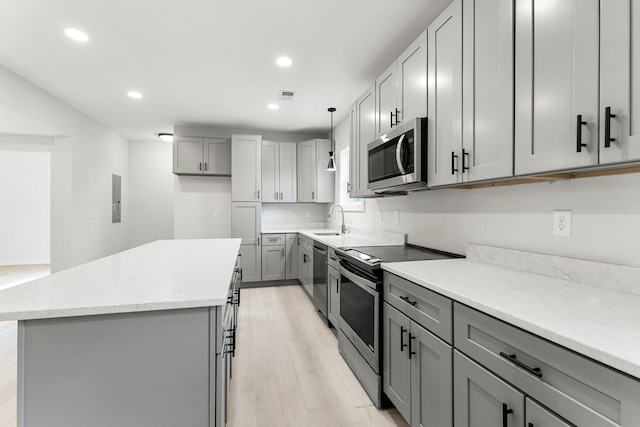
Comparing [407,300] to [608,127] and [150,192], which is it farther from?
[150,192]

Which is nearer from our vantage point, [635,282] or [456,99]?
[635,282]

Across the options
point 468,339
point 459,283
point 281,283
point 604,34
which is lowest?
point 281,283

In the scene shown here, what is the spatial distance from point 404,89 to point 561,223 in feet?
4.32

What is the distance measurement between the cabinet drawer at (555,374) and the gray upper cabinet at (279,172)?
414 cm

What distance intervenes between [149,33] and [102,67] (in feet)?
3.10

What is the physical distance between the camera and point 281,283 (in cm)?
488

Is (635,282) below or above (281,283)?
Answer: above

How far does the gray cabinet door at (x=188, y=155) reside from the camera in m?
4.74

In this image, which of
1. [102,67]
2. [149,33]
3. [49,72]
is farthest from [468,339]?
[49,72]

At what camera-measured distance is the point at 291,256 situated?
4.77 meters

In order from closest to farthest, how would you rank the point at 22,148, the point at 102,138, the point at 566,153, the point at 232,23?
the point at 566,153, the point at 232,23, the point at 22,148, the point at 102,138

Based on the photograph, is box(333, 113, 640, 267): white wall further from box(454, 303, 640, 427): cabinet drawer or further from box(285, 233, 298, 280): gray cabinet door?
box(285, 233, 298, 280): gray cabinet door

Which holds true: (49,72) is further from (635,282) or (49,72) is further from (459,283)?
(635,282)

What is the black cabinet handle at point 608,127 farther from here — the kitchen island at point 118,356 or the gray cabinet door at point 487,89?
the kitchen island at point 118,356
